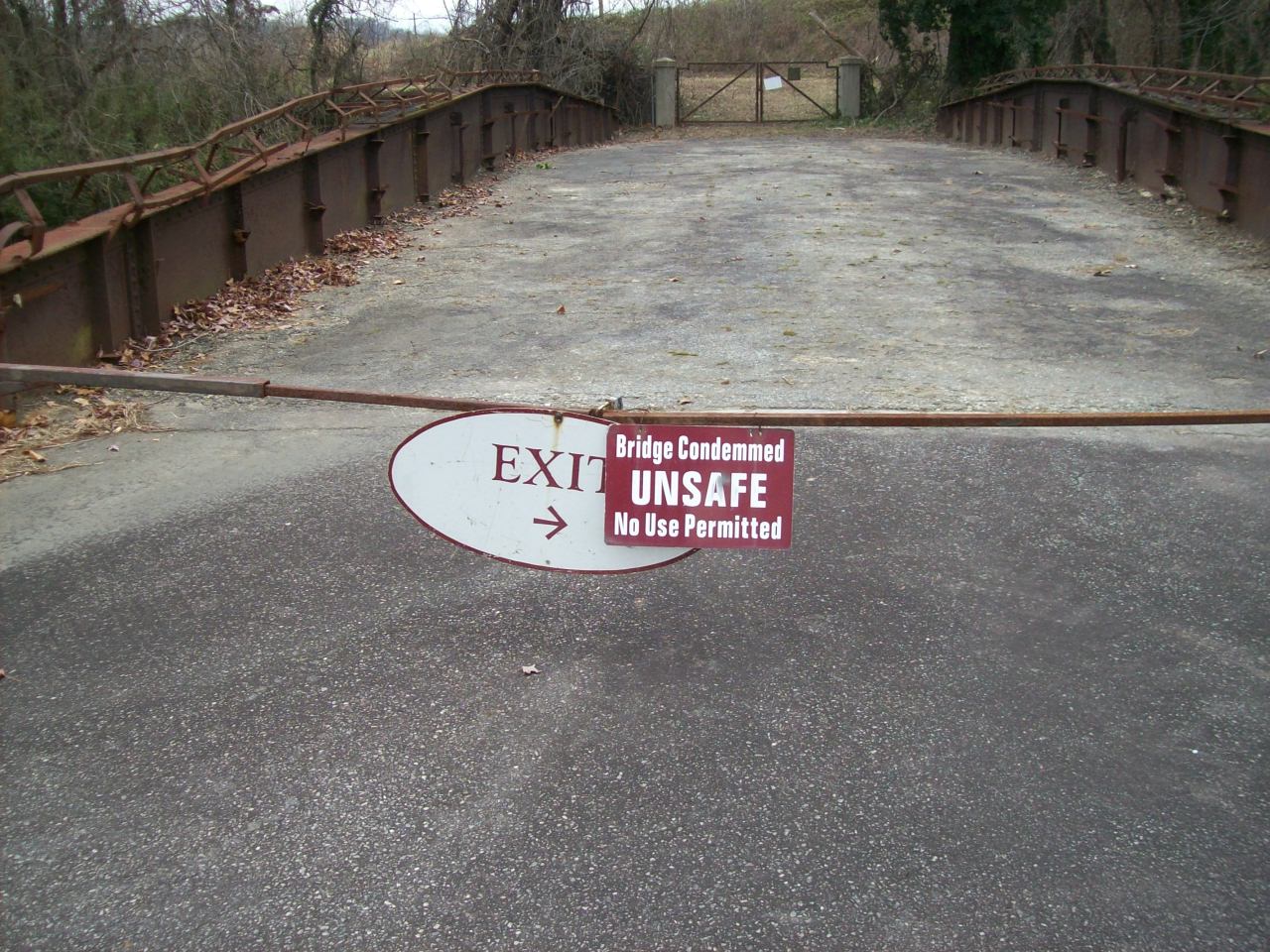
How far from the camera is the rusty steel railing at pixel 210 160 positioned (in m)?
7.70

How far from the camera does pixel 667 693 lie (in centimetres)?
442

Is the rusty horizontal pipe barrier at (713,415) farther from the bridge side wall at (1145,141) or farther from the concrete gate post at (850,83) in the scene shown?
the concrete gate post at (850,83)

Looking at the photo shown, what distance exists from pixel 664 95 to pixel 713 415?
120 ft

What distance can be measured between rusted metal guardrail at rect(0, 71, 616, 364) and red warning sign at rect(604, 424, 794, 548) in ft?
17.1

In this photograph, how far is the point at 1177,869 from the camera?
135 inches

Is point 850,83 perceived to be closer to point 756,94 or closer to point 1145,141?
point 756,94

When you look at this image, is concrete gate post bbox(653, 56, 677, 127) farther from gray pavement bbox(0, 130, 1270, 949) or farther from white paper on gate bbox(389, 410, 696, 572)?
white paper on gate bbox(389, 410, 696, 572)

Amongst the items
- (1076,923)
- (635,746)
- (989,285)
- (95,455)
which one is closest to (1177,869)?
(1076,923)

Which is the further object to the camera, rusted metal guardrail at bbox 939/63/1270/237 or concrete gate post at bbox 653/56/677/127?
concrete gate post at bbox 653/56/677/127

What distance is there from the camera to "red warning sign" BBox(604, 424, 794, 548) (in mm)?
3592

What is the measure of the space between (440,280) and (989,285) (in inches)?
199

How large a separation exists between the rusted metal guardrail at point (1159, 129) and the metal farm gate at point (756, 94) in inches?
606

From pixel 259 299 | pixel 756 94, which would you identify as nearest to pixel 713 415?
pixel 259 299

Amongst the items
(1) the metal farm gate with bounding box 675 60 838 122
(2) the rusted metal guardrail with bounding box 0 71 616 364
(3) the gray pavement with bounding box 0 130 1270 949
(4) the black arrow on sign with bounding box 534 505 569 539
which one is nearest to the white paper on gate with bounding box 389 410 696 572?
(4) the black arrow on sign with bounding box 534 505 569 539
